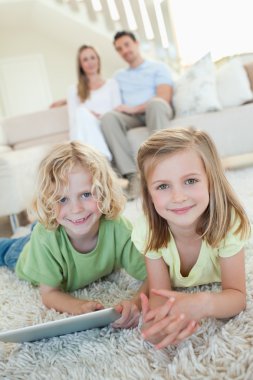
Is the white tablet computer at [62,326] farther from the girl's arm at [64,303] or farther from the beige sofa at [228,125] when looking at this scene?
the beige sofa at [228,125]

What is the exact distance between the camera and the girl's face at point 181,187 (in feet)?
2.21

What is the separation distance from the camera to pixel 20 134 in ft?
9.15

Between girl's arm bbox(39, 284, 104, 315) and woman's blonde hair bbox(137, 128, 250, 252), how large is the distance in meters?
0.26

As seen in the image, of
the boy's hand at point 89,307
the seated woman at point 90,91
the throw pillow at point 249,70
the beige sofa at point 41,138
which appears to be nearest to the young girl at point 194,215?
the boy's hand at point 89,307

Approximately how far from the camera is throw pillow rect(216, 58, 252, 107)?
7.70 ft

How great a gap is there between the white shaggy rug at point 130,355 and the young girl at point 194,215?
0.10 ft

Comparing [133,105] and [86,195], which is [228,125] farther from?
[86,195]

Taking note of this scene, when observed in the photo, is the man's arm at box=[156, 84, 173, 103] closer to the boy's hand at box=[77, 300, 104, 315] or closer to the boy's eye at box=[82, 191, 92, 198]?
the boy's eye at box=[82, 191, 92, 198]

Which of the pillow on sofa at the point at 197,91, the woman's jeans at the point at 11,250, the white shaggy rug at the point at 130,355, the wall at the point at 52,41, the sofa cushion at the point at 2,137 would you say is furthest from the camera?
the wall at the point at 52,41

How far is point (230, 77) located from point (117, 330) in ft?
6.83

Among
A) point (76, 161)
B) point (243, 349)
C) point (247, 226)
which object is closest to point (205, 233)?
point (247, 226)

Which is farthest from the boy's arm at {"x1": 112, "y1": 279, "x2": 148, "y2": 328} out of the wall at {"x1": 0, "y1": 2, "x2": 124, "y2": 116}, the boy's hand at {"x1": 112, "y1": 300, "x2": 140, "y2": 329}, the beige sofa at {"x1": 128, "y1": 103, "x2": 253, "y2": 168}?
the wall at {"x1": 0, "y1": 2, "x2": 124, "y2": 116}

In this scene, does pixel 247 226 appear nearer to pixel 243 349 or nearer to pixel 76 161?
pixel 243 349

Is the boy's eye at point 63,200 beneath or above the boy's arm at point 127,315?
above
